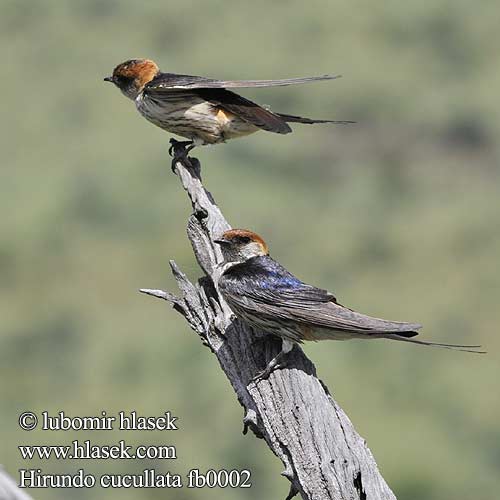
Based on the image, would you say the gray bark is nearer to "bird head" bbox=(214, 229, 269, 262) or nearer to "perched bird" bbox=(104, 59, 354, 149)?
"bird head" bbox=(214, 229, 269, 262)

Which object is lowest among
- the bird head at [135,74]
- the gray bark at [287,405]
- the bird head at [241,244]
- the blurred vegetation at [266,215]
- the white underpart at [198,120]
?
the gray bark at [287,405]

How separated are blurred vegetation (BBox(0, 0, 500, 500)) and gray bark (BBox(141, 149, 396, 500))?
278 mm

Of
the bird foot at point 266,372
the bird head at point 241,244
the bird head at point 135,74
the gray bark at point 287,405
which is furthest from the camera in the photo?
the bird head at point 135,74

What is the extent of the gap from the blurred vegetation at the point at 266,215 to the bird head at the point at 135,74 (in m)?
1.33

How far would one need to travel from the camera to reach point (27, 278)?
455 inches

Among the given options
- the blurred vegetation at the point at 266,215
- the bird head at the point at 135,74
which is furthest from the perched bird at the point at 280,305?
the bird head at the point at 135,74

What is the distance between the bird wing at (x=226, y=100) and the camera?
200 inches

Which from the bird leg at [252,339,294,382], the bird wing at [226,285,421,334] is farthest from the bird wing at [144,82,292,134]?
the bird leg at [252,339,294,382]

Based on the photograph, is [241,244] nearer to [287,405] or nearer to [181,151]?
[287,405]

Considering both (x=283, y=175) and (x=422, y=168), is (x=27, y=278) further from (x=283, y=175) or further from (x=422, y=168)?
(x=422, y=168)

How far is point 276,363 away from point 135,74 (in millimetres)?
2083

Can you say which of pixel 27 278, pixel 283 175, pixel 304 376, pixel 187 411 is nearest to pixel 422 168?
pixel 283 175

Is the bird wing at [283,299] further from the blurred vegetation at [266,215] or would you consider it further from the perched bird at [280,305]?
the blurred vegetation at [266,215]

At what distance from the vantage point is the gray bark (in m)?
3.74
